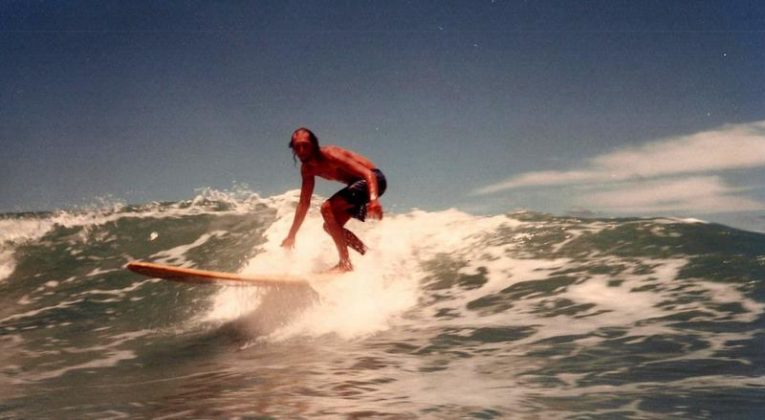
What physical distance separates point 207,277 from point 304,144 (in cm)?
186

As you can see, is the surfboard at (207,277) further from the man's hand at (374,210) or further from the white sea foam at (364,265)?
the man's hand at (374,210)

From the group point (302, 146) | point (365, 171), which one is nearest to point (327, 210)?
point (365, 171)

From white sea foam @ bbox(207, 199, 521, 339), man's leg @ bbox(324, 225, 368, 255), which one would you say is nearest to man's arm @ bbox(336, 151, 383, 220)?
man's leg @ bbox(324, 225, 368, 255)

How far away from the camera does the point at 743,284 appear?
643cm

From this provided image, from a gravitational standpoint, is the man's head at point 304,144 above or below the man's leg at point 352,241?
above

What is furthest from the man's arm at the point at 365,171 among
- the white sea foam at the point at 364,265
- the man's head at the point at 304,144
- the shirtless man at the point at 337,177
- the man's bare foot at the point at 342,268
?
the white sea foam at the point at 364,265

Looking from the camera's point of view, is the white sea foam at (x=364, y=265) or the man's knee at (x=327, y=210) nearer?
the white sea foam at (x=364, y=265)

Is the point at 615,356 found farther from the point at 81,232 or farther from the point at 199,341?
the point at 81,232

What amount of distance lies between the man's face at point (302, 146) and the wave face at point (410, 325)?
1.55 meters

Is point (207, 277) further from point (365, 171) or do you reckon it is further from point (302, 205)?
point (365, 171)

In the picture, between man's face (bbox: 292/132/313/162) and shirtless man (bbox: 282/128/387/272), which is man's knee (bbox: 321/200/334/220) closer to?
shirtless man (bbox: 282/128/387/272)

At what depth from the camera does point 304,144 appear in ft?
21.9

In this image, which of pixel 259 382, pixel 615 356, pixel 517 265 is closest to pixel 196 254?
pixel 517 265

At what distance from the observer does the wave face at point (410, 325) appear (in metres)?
3.41
